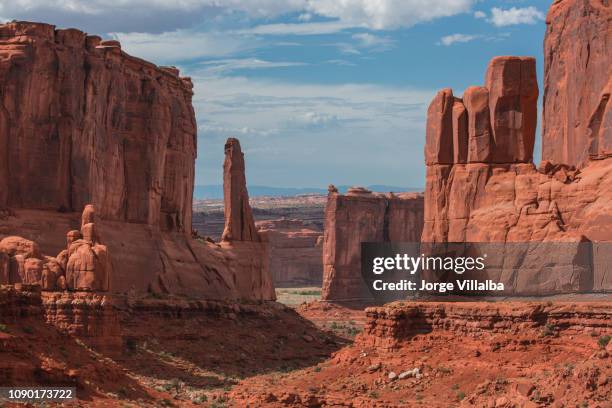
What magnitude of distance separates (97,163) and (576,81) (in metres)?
20.7

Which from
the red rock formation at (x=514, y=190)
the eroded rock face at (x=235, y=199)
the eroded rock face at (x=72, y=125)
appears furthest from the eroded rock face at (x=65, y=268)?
the eroded rock face at (x=235, y=199)

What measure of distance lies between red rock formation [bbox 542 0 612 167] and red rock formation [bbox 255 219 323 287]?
7301cm

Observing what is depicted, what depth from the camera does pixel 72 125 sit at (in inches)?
2530

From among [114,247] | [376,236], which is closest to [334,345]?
[114,247]

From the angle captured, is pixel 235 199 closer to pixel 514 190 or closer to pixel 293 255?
pixel 514 190

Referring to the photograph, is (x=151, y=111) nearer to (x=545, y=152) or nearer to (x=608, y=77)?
(x=545, y=152)

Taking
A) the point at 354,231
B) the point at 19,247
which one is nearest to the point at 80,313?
the point at 19,247

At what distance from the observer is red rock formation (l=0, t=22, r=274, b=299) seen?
6325cm

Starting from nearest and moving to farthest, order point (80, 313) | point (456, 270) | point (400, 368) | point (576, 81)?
point (400, 368)
point (456, 270)
point (80, 313)
point (576, 81)

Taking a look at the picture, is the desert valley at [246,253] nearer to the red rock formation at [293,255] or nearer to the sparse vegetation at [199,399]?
the sparse vegetation at [199,399]

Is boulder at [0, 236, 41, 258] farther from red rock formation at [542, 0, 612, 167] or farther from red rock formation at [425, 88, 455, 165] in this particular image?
red rock formation at [542, 0, 612, 167]

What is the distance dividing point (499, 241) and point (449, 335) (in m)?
3.74

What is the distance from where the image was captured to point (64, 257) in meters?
54.2

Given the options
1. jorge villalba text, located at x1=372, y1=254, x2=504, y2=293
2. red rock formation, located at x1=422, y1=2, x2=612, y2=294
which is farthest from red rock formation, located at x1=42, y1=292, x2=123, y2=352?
red rock formation, located at x1=422, y1=2, x2=612, y2=294
